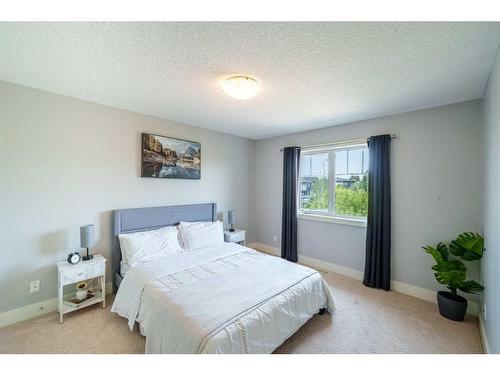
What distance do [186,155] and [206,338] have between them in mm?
2725

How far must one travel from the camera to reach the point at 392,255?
9.76ft

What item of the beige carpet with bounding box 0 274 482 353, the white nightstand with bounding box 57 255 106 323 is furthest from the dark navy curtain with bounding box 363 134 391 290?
the white nightstand with bounding box 57 255 106 323

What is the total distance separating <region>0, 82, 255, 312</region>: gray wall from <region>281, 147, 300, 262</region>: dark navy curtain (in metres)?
2.12

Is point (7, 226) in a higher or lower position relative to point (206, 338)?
higher

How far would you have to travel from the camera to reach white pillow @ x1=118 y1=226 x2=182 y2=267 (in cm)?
255

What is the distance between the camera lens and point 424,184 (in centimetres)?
274

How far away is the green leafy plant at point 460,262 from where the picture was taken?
7.00 feet

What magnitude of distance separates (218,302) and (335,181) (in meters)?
2.78

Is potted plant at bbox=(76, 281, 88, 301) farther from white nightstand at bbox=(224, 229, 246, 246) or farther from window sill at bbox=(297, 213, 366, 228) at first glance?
window sill at bbox=(297, 213, 366, 228)

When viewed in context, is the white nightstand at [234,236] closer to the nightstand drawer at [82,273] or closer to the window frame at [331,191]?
the window frame at [331,191]

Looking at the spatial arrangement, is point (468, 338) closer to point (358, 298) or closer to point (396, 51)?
point (358, 298)

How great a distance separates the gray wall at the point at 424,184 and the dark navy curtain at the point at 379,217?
105 millimetres
